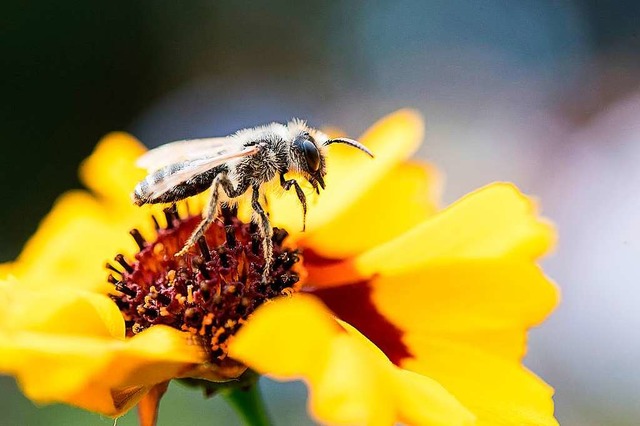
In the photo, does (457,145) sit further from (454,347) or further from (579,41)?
(454,347)

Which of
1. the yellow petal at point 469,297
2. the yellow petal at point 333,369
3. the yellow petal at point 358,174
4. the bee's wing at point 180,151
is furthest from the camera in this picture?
the yellow petal at point 358,174

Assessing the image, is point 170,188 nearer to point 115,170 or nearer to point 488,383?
point 488,383

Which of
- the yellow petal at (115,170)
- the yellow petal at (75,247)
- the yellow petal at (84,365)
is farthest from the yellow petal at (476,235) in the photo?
the yellow petal at (115,170)

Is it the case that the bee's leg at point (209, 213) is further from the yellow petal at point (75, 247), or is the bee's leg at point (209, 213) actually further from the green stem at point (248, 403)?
the yellow petal at point (75, 247)

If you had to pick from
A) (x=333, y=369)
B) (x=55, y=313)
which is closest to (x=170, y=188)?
(x=55, y=313)

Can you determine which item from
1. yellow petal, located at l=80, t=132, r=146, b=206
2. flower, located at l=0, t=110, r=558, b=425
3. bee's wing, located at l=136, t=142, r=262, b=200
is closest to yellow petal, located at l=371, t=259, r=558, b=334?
flower, located at l=0, t=110, r=558, b=425

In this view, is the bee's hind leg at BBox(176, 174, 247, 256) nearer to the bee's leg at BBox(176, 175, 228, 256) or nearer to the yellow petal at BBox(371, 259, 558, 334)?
the bee's leg at BBox(176, 175, 228, 256)
